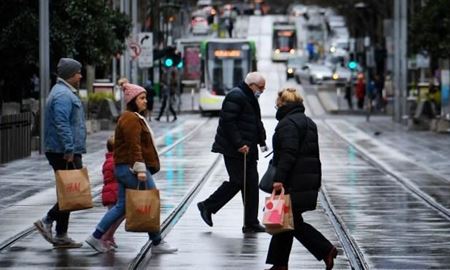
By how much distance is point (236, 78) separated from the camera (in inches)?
2594

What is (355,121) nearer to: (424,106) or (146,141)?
(424,106)

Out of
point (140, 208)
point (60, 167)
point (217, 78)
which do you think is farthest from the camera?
point (217, 78)

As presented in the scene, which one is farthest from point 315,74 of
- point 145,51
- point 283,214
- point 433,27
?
point 283,214

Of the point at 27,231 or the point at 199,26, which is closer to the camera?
the point at 27,231

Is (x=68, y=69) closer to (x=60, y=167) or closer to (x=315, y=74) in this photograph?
(x=60, y=167)

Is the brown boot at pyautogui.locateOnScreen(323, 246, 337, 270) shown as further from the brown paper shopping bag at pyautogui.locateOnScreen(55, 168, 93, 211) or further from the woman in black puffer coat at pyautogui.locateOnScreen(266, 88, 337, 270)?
the brown paper shopping bag at pyautogui.locateOnScreen(55, 168, 93, 211)

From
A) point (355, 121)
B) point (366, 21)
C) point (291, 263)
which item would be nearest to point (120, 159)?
point (291, 263)

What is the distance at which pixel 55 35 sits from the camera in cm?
4012

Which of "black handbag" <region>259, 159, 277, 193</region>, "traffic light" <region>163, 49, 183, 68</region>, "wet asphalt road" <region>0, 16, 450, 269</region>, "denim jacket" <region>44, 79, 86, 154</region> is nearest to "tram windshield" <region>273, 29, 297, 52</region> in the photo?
"traffic light" <region>163, 49, 183, 68</region>

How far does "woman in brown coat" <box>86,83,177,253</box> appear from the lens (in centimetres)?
1502

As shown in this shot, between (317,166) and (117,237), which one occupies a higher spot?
(317,166)

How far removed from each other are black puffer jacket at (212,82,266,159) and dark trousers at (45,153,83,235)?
95.7 inches

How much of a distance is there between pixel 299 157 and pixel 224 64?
52349mm

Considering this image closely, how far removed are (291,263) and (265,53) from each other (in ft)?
391
